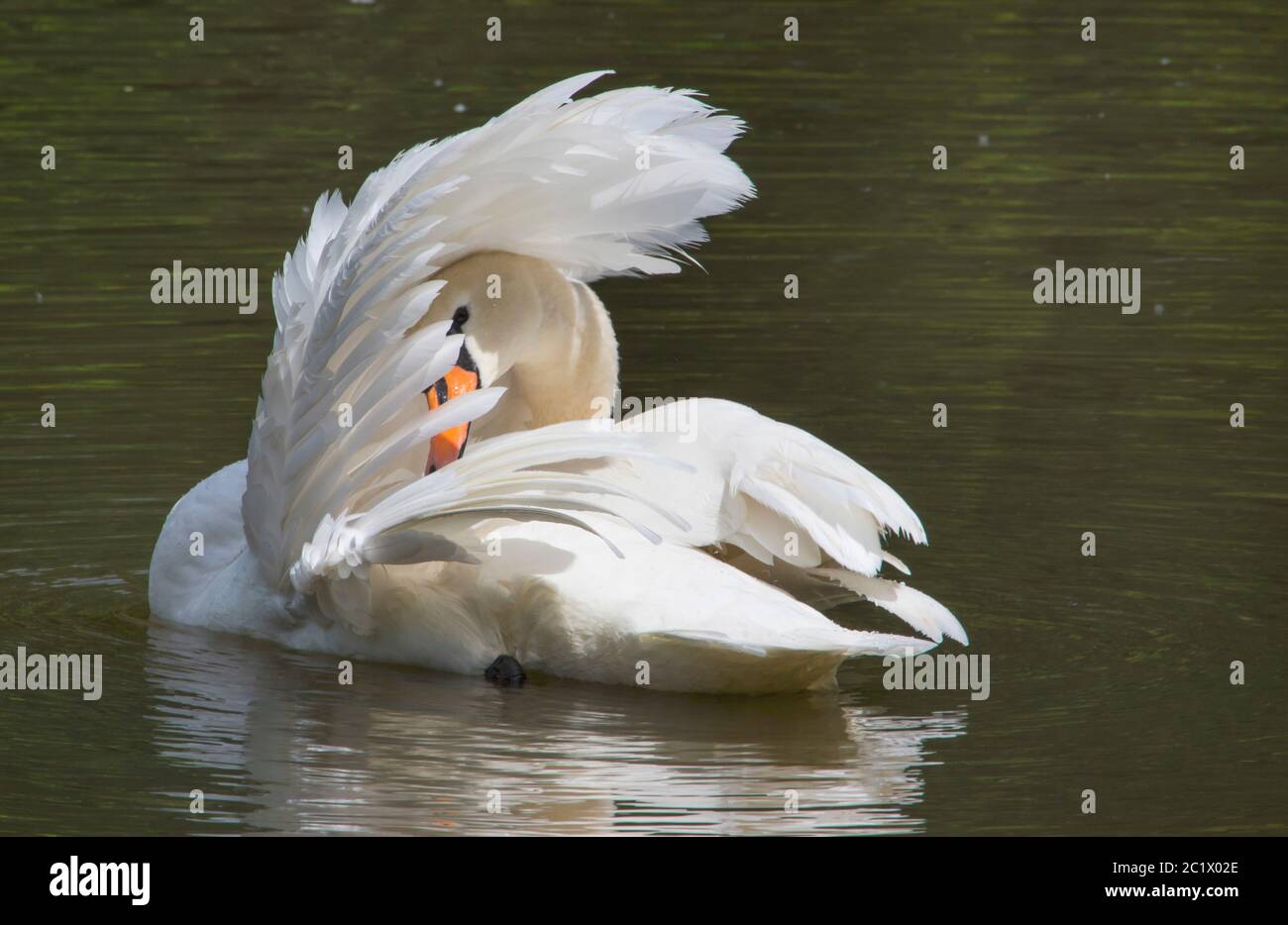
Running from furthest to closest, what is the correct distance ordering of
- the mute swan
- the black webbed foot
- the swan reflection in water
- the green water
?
the black webbed foot → the mute swan → the green water → the swan reflection in water

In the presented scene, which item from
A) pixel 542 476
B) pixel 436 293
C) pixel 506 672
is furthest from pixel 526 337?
pixel 506 672

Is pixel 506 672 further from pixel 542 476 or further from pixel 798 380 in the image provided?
pixel 798 380

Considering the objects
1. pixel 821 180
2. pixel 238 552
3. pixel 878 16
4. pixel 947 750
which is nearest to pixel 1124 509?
pixel 947 750

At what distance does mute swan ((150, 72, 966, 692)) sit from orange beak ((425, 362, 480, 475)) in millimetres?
13

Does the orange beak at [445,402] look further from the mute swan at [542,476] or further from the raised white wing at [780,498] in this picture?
the raised white wing at [780,498]

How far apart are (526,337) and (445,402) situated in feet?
1.55

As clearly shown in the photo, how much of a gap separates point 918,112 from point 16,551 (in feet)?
30.8

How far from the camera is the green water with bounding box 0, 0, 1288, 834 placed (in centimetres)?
586

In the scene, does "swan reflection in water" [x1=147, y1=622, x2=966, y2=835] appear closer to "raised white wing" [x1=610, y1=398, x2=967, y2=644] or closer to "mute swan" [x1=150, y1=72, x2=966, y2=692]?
"mute swan" [x1=150, y1=72, x2=966, y2=692]

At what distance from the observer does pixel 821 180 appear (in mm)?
14047

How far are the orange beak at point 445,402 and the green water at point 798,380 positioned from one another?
668 mm

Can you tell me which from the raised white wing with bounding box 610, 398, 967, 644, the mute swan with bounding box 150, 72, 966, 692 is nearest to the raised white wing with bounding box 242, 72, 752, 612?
the mute swan with bounding box 150, 72, 966, 692

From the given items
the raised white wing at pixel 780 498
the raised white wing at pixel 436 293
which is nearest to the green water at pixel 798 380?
the raised white wing at pixel 780 498

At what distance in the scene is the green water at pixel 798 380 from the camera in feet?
19.2
